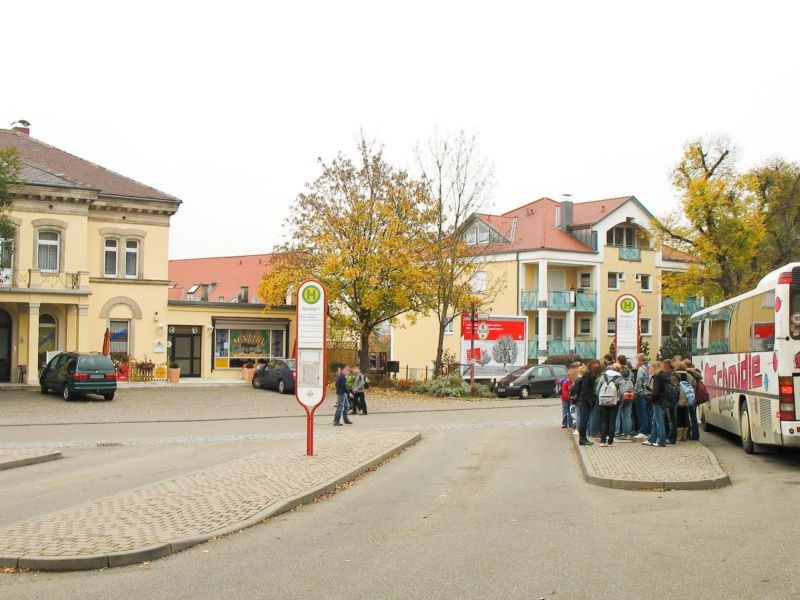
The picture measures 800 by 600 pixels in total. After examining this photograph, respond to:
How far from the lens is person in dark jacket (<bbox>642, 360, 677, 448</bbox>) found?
53.8 ft

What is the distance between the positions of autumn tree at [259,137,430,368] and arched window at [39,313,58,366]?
9.41 m

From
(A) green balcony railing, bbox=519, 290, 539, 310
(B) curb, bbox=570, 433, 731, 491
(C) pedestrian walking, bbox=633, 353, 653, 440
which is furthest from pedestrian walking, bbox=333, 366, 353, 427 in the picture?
(A) green balcony railing, bbox=519, 290, 539, 310

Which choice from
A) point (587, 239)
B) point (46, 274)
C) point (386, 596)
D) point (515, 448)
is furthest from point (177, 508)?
point (587, 239)

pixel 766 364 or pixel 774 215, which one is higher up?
pixel 774 215

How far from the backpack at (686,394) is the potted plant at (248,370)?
27.1m

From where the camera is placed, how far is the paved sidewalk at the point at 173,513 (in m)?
7.98

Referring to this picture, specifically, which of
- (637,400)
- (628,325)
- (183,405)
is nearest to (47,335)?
(183,405)

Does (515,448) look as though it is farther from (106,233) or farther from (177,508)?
(106,233)

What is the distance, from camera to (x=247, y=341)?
4500cm

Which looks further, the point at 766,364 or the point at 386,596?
the point at 766,364

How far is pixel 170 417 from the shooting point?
2667 cm

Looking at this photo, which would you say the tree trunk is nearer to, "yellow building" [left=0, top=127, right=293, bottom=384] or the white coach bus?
"yellow building" [left=0, top=127, right=293, bottom=384]

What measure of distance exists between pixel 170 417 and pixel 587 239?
36931 mm

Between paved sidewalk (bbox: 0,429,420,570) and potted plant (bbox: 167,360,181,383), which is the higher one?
potted plant (bbox: 167,360,181,383)
